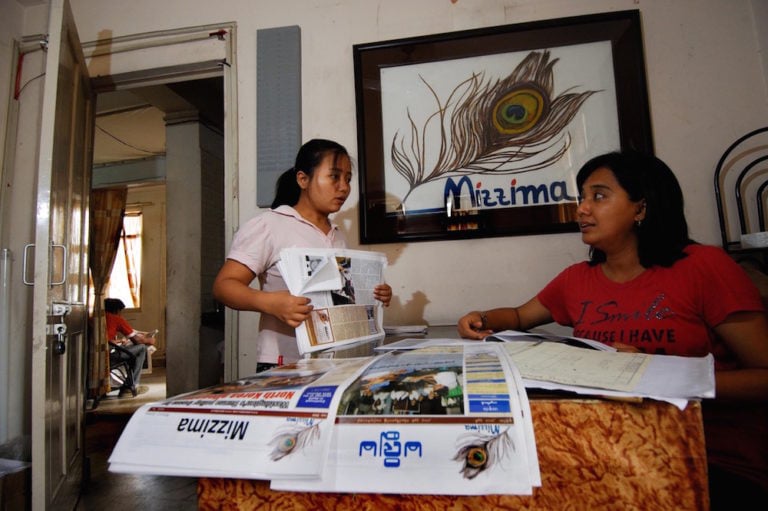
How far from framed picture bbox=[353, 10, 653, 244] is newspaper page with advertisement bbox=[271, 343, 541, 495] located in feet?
4.68

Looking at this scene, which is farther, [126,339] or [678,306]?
[126,339]

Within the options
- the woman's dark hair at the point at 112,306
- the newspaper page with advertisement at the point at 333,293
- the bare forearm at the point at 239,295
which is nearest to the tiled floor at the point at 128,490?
the bare forearm at the point at 239,295

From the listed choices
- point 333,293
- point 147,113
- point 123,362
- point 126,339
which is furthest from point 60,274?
point 126,339

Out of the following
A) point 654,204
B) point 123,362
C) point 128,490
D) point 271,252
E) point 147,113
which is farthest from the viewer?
point 123,362

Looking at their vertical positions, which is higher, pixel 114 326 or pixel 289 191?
pixel 289 191

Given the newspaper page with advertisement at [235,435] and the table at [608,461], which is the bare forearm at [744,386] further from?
the newspaper page with advertisement at [235,435]

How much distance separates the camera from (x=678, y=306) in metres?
0.96

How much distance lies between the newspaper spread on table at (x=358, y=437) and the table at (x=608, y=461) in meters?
0.04

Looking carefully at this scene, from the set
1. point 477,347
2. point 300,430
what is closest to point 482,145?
point 477,347

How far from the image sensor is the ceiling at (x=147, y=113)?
11.3 ft

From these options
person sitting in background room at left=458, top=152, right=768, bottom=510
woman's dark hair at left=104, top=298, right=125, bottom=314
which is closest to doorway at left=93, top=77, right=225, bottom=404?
woman's dark hair at left=104, top=298, right=125, bottom=314

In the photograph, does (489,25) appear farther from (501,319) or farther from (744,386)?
(744,386)

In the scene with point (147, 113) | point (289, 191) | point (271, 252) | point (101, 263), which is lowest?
point (271, 252)

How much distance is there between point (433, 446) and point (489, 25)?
6.40 feet
